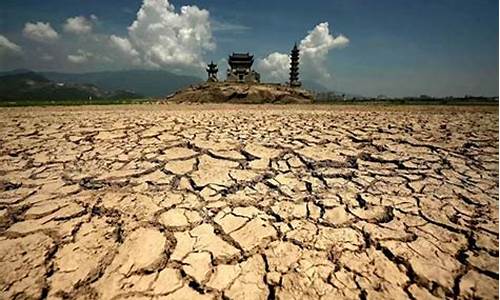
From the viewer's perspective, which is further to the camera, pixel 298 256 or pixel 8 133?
pixel 8 133

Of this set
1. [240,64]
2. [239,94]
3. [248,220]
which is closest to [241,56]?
[240,64]

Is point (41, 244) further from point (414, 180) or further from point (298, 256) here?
point (414, 180)

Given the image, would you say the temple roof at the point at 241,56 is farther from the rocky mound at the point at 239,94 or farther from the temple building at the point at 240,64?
the rocky mound at the point at 239,94

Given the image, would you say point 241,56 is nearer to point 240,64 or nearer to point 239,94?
point 240,64

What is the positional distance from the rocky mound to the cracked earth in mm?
13730

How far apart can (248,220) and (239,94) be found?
51.7ft

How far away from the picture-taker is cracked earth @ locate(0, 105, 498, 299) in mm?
1593

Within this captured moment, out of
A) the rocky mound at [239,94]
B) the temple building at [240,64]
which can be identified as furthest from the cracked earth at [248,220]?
the temple building at [240,64]

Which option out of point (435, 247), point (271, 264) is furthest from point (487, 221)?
point (271, 264)

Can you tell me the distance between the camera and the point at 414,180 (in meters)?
2.73

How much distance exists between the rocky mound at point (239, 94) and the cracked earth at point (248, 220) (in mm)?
13730

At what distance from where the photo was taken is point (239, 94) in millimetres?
17375

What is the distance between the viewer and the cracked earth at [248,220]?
1.59 metres

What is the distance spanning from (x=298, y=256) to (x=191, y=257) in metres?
0.66
